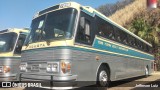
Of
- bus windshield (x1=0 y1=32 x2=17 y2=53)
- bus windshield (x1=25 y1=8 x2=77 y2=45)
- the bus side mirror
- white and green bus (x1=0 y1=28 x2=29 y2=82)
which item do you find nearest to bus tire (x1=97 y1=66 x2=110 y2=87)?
the bus side mirror

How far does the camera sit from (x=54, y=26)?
9664 mm

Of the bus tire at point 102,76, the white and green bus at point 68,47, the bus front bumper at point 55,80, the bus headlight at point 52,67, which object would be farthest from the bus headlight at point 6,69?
the bus tire at point 102,76

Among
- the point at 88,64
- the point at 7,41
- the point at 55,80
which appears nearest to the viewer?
the point at 55,80

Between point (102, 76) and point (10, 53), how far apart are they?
15.6ft

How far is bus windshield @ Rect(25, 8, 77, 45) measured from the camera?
928 centimetres

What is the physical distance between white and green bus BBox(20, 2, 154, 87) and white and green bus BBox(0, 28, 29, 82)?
8.95 feet

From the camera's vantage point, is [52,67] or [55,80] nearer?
[55,80]

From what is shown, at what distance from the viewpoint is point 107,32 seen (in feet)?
39.3

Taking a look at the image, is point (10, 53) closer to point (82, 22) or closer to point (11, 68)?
point (11, 68)

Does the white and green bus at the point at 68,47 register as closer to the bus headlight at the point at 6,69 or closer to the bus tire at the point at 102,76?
the bus tire at the point at 102,76

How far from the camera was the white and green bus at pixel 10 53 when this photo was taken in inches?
501

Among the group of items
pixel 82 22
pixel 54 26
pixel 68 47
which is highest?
pixel 82 22

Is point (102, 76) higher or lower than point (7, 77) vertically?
higher

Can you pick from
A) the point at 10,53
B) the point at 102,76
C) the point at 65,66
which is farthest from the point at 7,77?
the point at 65,66
